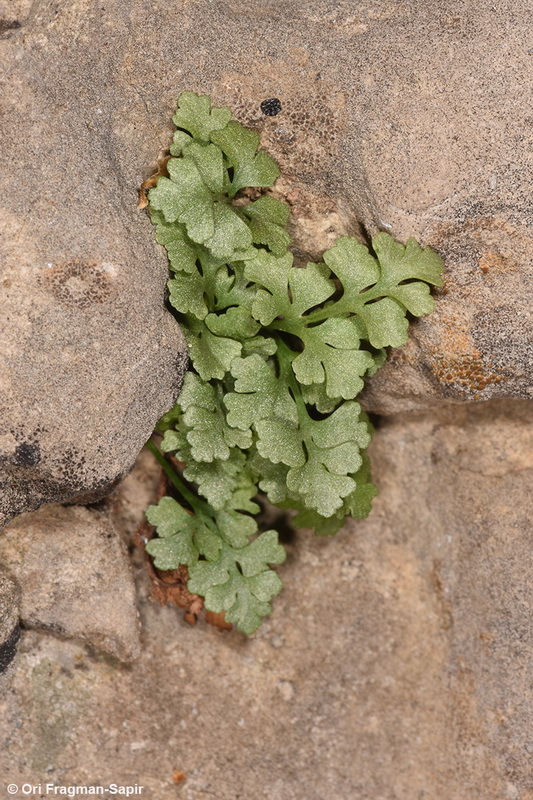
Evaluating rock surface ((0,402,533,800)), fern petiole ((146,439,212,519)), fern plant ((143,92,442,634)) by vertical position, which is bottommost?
rock surface ((0,402,533,800))

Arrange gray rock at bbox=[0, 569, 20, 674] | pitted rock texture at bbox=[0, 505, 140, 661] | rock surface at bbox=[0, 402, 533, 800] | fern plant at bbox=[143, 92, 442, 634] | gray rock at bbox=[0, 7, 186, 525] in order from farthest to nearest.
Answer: rock surface at bbox=[0, 402, 533, 800] < pitted rock texture at bbox=[0, 505, 140, 661] < gray rock at bbox=[0, 569, 20, 674] < fern plant at bbox=[143, 92, 442, 634] < gray rock at bbox=[0, 7, 186, 525]

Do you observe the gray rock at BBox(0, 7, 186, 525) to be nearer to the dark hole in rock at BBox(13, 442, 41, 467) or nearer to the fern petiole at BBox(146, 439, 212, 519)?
the dark hole in rock at BBox(13, 442, 41, 467)

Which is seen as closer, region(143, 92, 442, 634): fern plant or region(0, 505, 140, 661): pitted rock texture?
region(143, 92, 442, 634): fern plant

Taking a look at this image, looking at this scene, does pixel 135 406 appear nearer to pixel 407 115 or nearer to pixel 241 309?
pixel 241 309

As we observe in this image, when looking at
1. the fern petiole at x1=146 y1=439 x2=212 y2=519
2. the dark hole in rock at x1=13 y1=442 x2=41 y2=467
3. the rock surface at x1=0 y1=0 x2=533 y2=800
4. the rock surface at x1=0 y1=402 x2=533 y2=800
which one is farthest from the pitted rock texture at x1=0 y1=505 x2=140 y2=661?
the dark hole in rock at x1=13 y1=442 x2=41 y2=467

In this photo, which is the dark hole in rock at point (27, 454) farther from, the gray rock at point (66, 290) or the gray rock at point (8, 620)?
the gray rock at point (8, 620)

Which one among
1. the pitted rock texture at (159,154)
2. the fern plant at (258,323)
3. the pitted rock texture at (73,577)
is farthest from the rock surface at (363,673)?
the pitted rock texture at (159,154)
